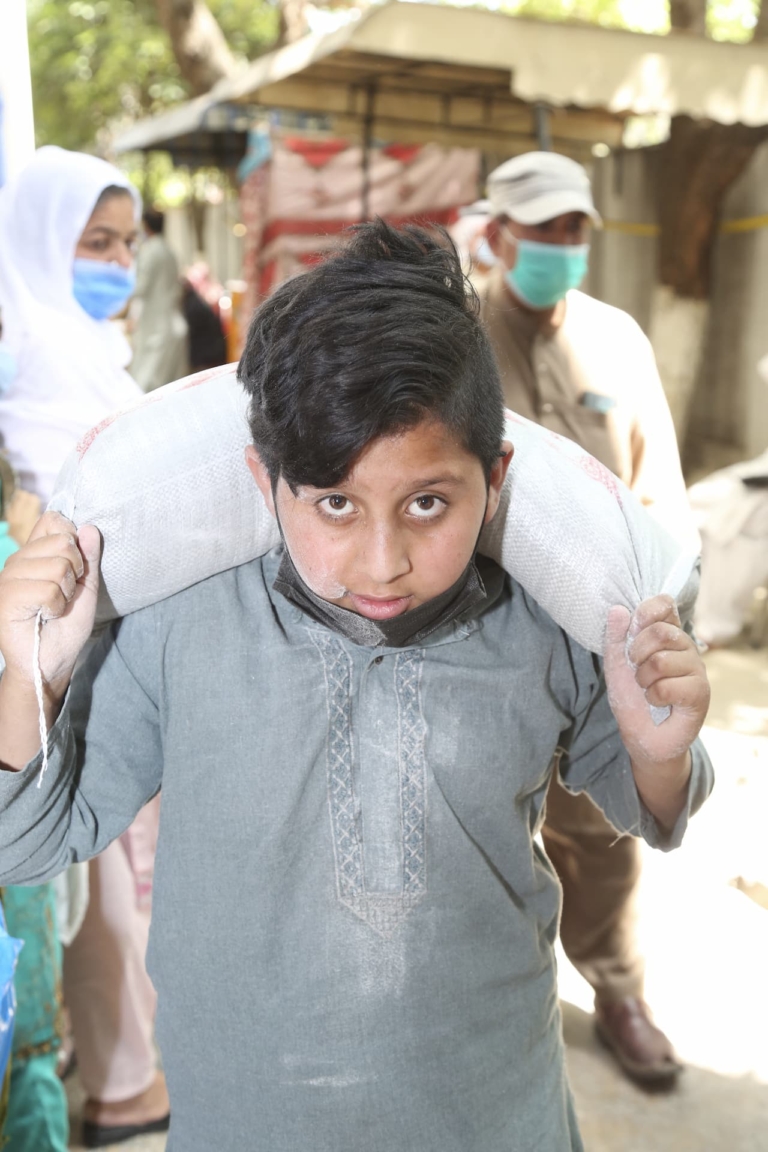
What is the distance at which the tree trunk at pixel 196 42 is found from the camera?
973 centimetres

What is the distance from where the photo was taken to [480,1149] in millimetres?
1291

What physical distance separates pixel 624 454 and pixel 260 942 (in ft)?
5.86

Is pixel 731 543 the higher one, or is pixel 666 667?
pixel 666 667

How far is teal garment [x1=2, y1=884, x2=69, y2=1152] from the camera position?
7.20 ft

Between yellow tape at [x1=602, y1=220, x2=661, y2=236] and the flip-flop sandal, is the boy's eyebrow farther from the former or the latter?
yellow tape at [x1=602, y1=220, x2=661, y2=236]

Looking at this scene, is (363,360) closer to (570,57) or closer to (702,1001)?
(702,1001)

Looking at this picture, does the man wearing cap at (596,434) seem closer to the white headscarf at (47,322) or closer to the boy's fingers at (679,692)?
the white headscarf at (47,322)

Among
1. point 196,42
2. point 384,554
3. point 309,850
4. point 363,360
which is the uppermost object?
point 363,360

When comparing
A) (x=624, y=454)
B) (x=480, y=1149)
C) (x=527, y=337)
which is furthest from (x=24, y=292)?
(x=480, y=1149)

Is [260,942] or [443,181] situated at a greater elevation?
[260,942]

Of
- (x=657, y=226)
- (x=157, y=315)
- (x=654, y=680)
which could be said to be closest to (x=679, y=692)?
(x=654, y=680)

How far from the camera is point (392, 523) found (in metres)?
1.09

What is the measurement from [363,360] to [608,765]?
66cm

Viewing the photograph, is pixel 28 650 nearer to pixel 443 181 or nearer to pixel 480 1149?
pixel 480 1149
